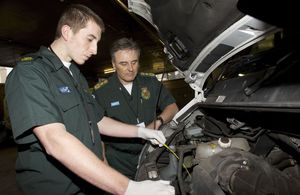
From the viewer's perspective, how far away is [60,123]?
3.45ft

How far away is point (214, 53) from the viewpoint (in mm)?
1271

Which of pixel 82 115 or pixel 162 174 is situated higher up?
pixel 82 115

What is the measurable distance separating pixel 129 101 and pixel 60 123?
1.25 meters

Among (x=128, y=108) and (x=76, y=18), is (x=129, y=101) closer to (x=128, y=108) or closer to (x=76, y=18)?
(x=128, y=108)

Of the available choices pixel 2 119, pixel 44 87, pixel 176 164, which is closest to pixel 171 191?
pixel 176 164

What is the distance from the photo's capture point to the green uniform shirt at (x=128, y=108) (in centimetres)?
217

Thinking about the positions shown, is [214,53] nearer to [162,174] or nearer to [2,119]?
[162,174]

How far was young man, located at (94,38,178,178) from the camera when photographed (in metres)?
2.16

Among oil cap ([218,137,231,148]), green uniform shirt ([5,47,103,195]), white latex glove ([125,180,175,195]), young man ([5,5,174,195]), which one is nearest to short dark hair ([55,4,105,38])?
young man ([5,5,174,195])

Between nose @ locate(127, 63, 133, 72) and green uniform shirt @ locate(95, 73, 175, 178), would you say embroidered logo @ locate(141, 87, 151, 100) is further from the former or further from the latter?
nose @ locate(127, 63, 133, 72)

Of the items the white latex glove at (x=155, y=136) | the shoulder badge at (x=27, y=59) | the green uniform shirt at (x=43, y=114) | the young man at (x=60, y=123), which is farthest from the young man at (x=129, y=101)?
the shoulder badge at (x=27, y=59)

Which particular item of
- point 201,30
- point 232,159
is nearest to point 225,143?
point 232,159

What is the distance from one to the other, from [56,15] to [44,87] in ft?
13.9

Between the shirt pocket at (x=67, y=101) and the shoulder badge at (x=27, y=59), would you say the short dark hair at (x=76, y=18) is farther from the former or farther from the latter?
the shirt pocket at (x=67, y=101)
